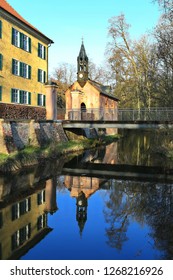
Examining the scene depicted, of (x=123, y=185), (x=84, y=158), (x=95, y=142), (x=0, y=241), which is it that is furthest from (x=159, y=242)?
(x=95, y=142)

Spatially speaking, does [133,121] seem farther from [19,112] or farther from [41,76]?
[41,76]

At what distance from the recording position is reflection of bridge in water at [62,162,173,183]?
15.2 m

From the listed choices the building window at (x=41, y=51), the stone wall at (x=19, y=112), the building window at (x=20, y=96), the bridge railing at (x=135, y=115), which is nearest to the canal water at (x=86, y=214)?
the bridge railing at (x=135, y=115)

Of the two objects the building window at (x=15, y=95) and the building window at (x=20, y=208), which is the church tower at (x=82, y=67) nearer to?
the building window at (x=15, y=95)

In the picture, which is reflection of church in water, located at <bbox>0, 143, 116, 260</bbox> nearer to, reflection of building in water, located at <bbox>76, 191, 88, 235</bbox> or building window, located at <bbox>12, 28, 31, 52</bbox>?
reflection of building in water, located at <bbox>76, 191, 88, 235</bbox>

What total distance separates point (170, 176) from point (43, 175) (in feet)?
21.7

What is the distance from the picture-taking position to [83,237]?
7652mm

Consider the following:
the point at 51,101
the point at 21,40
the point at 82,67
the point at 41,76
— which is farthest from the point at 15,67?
the point at 82,67

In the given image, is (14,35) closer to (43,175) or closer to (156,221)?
(43,175)

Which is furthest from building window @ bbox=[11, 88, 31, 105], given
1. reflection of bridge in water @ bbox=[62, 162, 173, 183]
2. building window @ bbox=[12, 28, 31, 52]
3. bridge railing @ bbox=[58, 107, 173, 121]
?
reflection of bridge in water @ bbox=[62, 162, 173, 183]

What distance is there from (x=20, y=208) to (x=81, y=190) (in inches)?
133

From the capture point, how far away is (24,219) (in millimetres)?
9086

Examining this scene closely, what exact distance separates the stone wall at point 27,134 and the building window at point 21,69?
15.7 ft

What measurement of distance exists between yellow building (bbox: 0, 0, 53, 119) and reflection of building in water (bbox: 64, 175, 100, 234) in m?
9.25
